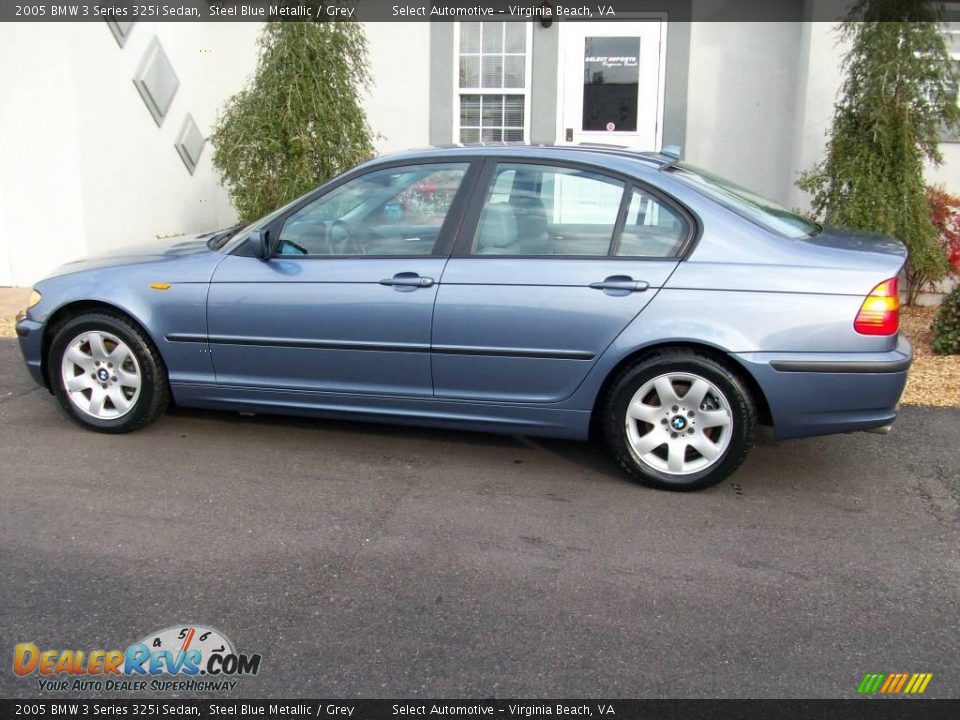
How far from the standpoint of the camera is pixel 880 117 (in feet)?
25.3

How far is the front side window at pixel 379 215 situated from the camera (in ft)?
15.5

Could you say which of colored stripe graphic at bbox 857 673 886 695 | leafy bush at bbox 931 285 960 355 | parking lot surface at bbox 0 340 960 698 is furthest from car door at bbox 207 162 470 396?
leafy bush at bbox 931 285 960 355

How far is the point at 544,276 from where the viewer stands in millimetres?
4406

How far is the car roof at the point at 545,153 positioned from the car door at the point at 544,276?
69 millimetres

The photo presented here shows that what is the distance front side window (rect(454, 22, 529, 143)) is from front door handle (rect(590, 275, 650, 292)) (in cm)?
634

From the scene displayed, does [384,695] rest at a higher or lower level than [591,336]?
lower

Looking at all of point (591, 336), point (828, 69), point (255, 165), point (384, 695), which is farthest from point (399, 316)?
point (828, 69)

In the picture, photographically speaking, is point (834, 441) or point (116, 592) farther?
point (834, 441)

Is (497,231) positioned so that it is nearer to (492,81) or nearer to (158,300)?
(158,300)

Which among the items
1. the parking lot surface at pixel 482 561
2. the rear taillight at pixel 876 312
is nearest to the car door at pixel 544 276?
the parking lot surface at pixel 482 561

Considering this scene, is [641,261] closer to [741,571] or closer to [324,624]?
[741,571]

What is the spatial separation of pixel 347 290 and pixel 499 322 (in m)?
0.82

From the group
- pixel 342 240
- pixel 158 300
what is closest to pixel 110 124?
pixel 158 300
